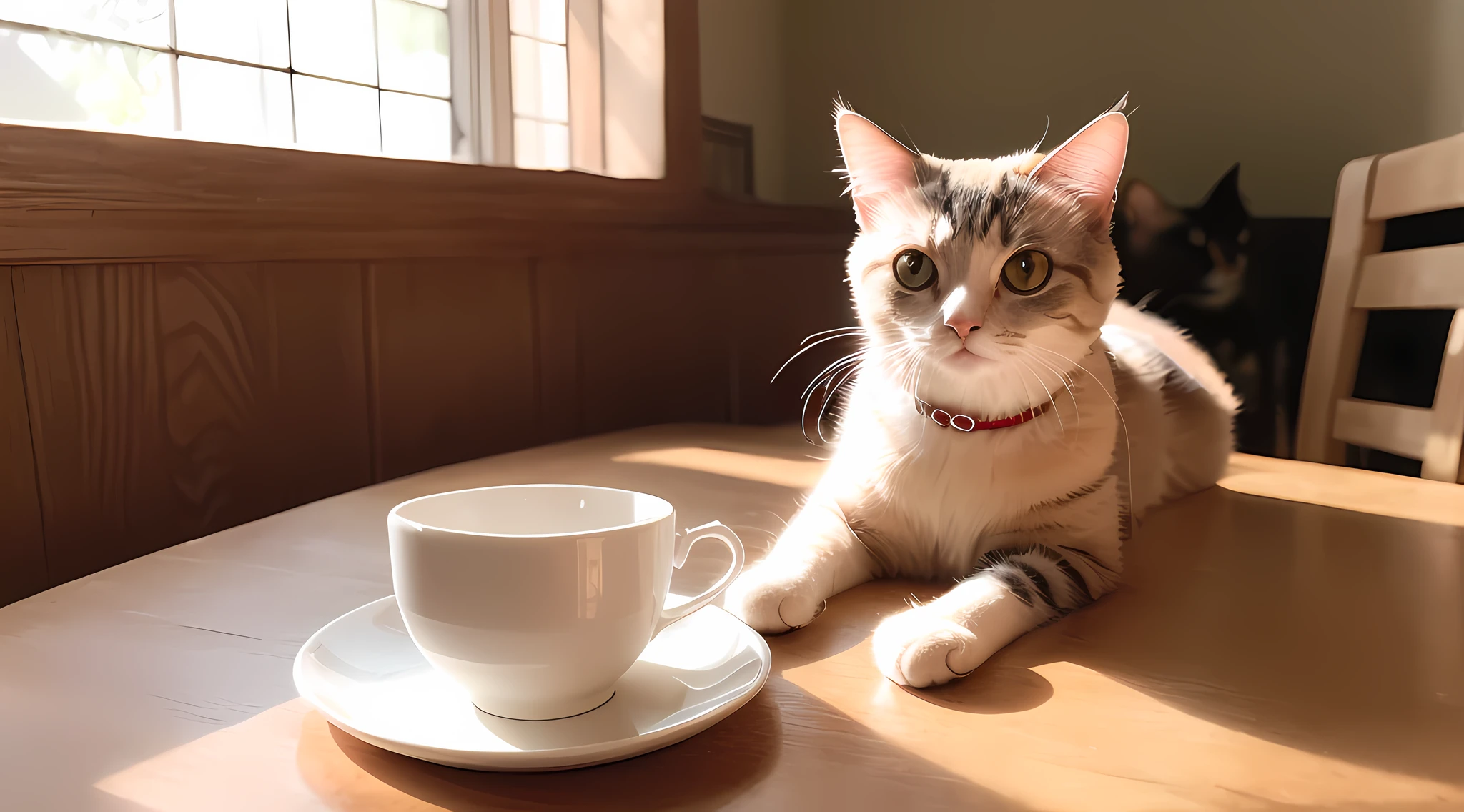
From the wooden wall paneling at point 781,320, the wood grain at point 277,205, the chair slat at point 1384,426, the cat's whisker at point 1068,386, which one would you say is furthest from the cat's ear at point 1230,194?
the cat's whisker at point 1068,386

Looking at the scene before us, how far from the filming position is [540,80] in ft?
5.41

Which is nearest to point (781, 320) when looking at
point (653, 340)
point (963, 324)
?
point (653, 340)

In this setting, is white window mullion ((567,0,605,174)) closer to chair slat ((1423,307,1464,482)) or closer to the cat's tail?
the cat's tail

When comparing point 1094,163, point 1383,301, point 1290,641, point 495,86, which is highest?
point 495,86

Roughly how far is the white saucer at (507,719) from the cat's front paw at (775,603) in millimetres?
86

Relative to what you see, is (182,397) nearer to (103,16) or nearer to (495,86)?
(103,16)

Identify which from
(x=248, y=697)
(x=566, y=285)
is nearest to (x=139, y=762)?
(x=248, y=697)

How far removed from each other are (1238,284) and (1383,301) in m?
0.27

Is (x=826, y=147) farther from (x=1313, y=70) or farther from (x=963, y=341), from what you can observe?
(x=963, y=341)

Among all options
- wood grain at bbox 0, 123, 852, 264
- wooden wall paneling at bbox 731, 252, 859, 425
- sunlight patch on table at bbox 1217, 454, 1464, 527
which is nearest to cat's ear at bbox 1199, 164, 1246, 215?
sunlight patch on table at bbox 1217, 454, 1464, 527

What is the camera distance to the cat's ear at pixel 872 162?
0.85 meters

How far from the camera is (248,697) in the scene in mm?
566

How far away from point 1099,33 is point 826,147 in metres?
0.67

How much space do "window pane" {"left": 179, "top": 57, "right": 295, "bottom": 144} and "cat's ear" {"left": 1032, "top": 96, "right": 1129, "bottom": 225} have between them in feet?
3.04
